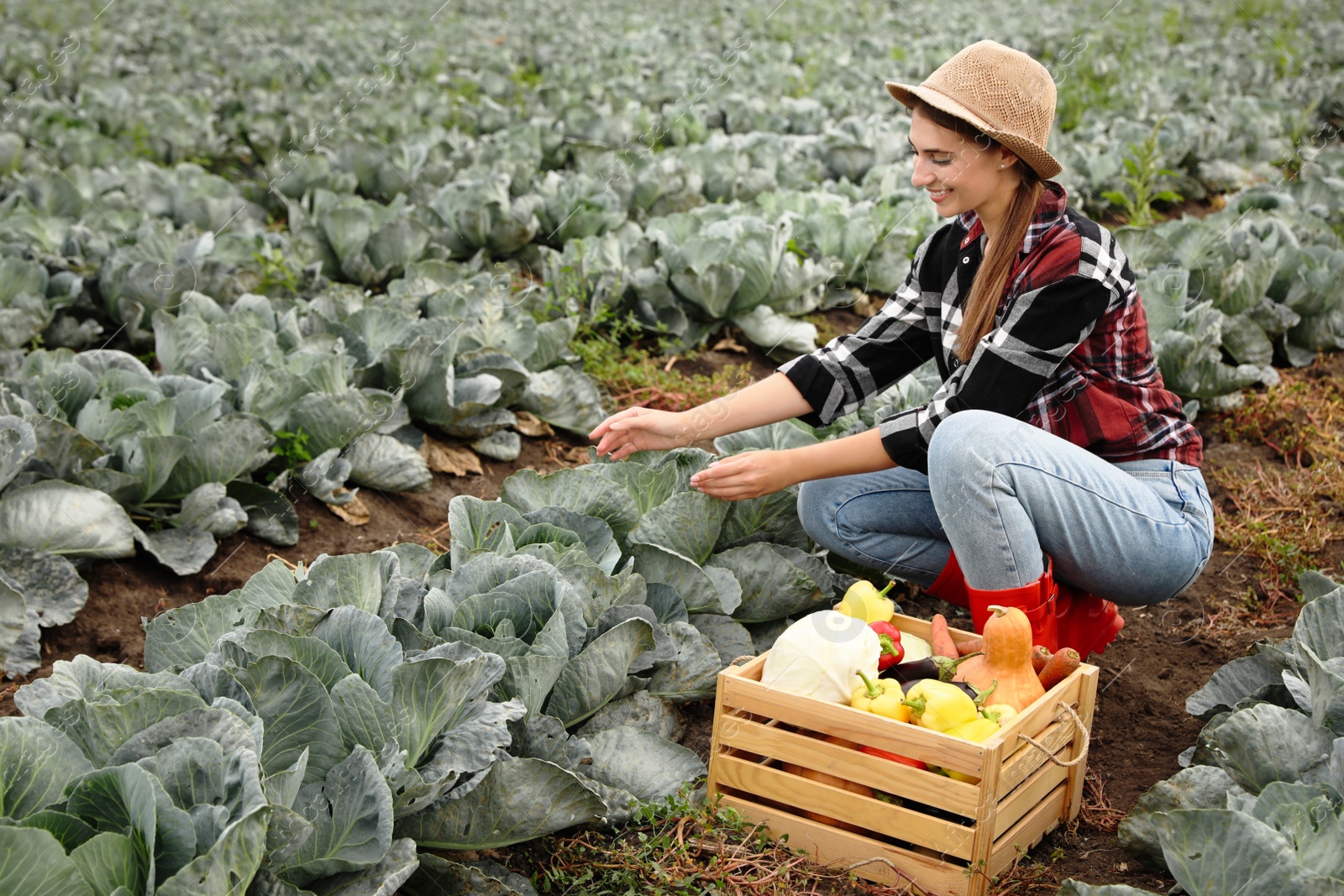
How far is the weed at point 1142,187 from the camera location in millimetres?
6445

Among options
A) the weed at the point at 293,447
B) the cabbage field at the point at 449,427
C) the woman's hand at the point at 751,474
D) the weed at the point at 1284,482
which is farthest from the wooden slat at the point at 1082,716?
the weed at the point at 293,447

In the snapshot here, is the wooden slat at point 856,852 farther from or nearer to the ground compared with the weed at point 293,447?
farther from the ground

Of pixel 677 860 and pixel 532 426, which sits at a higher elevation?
pixel 677 860

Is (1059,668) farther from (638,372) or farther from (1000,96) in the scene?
(638,372)

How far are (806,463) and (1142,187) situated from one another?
463 centimetres

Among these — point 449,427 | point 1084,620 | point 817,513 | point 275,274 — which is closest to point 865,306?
point 449,427

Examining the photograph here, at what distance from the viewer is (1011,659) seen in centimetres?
230

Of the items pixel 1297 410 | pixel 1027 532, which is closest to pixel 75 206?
pixel 1027 532

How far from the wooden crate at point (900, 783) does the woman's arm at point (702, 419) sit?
2.42 feet

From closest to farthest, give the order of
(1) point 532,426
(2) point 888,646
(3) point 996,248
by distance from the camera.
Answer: (2) point 888,646 → (3) point 996,248 → (1) point 532,426

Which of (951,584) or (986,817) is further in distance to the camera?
(951,584)

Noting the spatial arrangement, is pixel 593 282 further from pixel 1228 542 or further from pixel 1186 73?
pixel 1186 73

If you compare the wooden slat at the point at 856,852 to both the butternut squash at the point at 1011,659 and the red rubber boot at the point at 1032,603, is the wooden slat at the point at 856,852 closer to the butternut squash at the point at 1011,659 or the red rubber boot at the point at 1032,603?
the butternut squash at the point at 1011,659

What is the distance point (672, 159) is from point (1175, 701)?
4.65 metres
